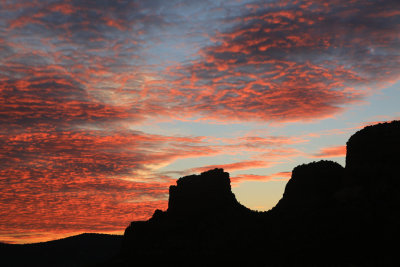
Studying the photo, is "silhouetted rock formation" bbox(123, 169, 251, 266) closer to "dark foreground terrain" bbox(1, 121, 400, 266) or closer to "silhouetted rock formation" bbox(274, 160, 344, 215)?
"dark foreground terrain" bbox(1, 121, 400, 266)

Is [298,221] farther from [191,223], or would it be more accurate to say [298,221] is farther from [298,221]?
[191,223]

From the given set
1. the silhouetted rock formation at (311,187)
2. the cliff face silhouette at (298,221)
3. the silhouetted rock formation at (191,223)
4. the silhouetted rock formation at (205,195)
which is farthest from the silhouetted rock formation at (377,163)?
the silhouetted rock formation at (205,195)

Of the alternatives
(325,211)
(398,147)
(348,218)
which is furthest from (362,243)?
(398,147)

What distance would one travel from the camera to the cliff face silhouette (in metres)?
76.2

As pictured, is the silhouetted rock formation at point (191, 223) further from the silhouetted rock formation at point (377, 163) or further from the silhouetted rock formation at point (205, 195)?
the silhouetted rock formation at point (377, 163)

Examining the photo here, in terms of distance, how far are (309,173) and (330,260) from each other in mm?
28575

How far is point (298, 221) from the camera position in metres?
91.2

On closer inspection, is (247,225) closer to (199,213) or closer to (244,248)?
(244,248)

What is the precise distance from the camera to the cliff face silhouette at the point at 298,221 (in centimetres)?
7625

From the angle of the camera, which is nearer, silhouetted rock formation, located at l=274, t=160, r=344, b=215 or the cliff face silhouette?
the cliff face silhouette

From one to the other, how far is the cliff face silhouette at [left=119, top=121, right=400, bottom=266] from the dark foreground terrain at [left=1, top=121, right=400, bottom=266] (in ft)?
0.59

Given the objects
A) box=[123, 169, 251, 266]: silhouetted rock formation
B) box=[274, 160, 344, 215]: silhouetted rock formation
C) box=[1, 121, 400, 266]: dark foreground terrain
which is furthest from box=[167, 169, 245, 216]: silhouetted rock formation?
box=[274, 160, 344, 215]: silhouetted rock formation

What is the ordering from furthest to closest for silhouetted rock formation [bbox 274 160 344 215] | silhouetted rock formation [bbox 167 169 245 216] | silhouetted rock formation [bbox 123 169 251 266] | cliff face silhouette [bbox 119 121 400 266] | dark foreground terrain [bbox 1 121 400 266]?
silhouetted rock formation [bbox 167 169 245 216], silhouetted rock formation [bbox 123 169 251 266], silhouetted rock formation [bbox 274 160 344 215], cliff face silhouette [bbox 119 121 400 266], dark foreground terrain [bbox 1 121 400 266]

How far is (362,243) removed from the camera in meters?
76.4
